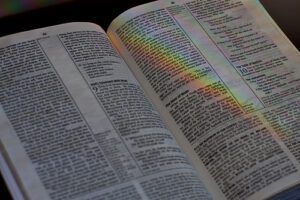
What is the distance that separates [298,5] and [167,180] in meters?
0.39

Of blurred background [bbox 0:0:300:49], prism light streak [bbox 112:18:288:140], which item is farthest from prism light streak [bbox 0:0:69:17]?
prism light streak [bbox 112:18:288:140]

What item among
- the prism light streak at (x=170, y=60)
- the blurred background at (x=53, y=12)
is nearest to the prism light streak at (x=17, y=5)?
the blurred background at (x=53, y=12)

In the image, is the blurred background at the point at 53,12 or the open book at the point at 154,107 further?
the blurred background at the point at 53,12

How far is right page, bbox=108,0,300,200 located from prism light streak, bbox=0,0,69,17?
10 centimetres

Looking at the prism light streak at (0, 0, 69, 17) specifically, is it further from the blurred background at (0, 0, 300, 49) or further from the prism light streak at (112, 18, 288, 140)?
the prism light streak at (112, 18, 288, 140)

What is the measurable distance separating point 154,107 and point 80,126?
0.08 meters

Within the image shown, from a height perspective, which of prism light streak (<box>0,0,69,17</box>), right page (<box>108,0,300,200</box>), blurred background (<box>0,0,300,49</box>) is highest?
prism light streak (<box>0,0,69,17</box>)

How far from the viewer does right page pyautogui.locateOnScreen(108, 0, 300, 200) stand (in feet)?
1.74

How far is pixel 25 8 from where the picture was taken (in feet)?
2.15

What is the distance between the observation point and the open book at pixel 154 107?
0.51m

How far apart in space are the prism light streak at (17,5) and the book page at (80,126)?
2.6 inches

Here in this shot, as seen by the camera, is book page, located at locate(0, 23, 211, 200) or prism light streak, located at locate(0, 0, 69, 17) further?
prism light streak, located at locate(0, 0, 69, 17)

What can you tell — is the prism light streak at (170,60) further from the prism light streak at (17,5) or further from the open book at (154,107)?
the prism light streak at (17,5)

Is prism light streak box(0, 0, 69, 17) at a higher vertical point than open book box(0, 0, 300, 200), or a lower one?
higher
